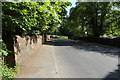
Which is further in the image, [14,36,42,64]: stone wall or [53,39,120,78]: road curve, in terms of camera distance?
[14,36,42,64]: stone wall

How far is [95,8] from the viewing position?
99.0 ft

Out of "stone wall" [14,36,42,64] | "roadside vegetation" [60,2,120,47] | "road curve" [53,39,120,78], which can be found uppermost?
"roadside vegetation" [60,2,120,47]

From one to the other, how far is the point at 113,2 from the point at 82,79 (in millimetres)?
24529

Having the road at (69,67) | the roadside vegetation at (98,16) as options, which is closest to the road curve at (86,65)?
the road at (69,67)

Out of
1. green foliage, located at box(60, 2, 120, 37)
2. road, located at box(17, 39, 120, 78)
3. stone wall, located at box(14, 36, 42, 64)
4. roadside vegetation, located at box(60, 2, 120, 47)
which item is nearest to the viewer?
road, located at box(17, 39, 120, 78)

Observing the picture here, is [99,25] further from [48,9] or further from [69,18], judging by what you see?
[48,9]

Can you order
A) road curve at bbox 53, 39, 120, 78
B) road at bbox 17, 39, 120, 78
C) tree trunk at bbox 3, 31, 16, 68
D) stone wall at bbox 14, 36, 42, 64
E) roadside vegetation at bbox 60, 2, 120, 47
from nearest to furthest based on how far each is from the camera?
road at bbox 17, 39, 120, 78, road curve at bbox 53, 39, 120, 78, tree trunk at bbox 3, 31, 16, 68, stone wall at bbox 14, 36, 42, 64, roadside vegetation at bbox 60, 2, 120, 47

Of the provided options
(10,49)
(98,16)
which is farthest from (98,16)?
(10,49)

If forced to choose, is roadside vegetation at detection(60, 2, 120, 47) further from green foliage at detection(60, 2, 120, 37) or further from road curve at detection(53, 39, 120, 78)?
road curve at detection(53, 39, 120, 78)

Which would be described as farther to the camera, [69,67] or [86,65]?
[86,65]

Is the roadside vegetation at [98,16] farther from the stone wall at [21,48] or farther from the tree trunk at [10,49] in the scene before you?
the tree trunk at [10,49]

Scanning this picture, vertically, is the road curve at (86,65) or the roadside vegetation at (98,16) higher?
the roadside vegetation at (98,16)

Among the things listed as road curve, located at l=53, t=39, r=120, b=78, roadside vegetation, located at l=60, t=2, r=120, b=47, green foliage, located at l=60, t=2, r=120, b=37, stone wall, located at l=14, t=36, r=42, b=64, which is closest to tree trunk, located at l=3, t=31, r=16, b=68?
stone wall, located at l=14, t=36, r=42, b=64

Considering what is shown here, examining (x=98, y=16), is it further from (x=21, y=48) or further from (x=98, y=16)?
(x=21, y=48)
